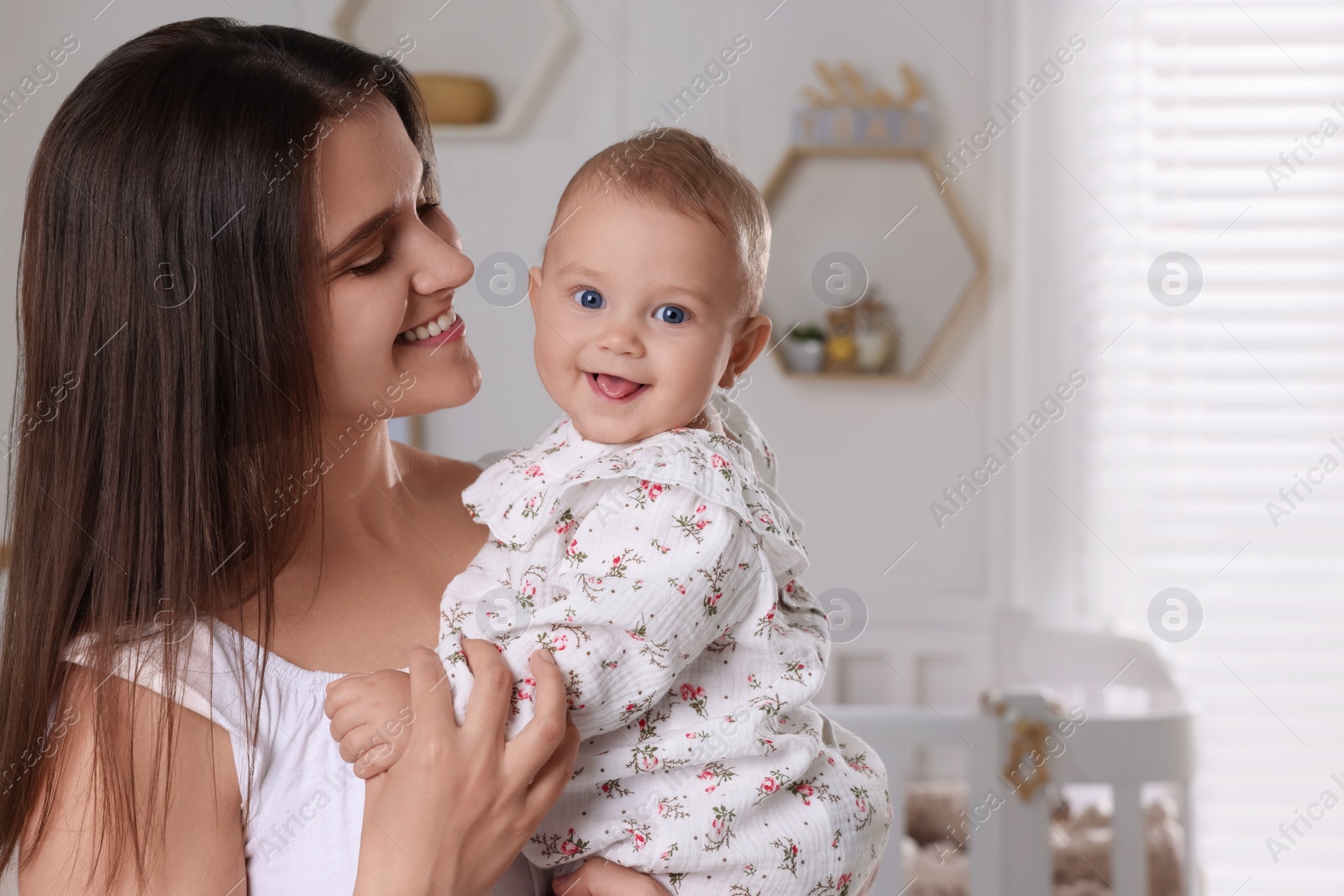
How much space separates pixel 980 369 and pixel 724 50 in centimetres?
108

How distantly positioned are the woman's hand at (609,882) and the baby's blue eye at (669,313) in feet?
1.64

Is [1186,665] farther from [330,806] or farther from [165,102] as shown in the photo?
[165,102]

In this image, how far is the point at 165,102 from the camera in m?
0.96

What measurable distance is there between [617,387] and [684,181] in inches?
7.6

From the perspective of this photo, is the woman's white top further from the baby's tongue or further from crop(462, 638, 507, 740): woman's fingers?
the baby's tongue

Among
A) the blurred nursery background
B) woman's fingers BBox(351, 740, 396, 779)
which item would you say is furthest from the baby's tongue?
the blurred nursery background

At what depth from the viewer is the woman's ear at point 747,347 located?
1104mm

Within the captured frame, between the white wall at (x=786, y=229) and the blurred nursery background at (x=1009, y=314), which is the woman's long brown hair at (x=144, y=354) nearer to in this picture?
the blurred nursery background at (x=1009, y=314)

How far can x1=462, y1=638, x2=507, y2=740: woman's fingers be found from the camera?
899 millimetres

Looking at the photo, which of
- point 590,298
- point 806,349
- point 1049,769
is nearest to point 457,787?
point 590,298

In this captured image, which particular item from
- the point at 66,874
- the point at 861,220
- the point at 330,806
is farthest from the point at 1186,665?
the point at 66,874

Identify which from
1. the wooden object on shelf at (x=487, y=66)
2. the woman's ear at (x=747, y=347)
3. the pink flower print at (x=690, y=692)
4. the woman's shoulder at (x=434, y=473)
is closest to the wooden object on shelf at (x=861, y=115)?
the wooden object on shelf at (x=487, y=66)

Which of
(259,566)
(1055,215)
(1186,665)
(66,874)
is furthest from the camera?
(1055,215)

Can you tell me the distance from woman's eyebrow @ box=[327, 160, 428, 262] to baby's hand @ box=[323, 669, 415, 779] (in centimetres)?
38
